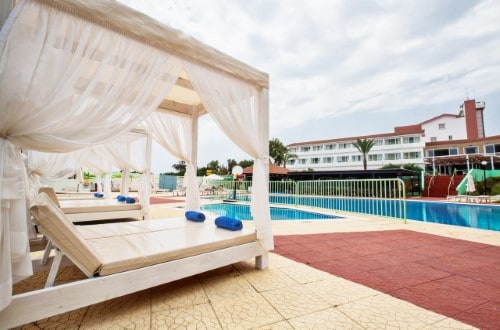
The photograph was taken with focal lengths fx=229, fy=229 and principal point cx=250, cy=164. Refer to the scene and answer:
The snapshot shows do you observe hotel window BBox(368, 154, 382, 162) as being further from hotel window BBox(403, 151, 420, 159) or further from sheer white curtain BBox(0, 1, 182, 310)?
sheer white curtain BBox(0, 1, 182, 310)

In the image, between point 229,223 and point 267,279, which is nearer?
point 267,279

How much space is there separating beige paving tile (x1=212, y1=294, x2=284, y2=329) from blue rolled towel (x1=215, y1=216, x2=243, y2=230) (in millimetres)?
1010

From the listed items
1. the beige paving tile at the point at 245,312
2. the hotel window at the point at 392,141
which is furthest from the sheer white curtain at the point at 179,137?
the hotel window at the point at 392,141

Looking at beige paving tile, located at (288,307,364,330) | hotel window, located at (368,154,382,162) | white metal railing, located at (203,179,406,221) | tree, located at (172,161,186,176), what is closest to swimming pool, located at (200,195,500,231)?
white metal railing, located at (203,179,406,221)

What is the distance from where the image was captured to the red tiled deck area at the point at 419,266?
218 centimetres

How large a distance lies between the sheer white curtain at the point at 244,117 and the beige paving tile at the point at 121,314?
152cm

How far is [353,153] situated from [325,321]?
34835 mm

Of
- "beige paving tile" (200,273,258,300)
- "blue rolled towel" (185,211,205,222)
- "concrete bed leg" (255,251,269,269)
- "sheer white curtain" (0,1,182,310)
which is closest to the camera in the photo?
"sheer white curtain" (0,1,182,310)

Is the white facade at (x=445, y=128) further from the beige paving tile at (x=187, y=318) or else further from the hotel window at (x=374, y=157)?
the beige paving tile at (x=187, y=318)

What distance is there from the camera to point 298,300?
225 cm

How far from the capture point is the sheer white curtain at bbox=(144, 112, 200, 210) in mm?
4562

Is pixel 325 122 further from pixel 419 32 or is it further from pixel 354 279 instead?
pixel 354 279

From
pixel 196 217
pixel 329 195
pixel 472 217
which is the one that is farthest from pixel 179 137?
pixel 472 217

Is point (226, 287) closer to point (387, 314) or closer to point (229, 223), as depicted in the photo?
point (229, 223)
